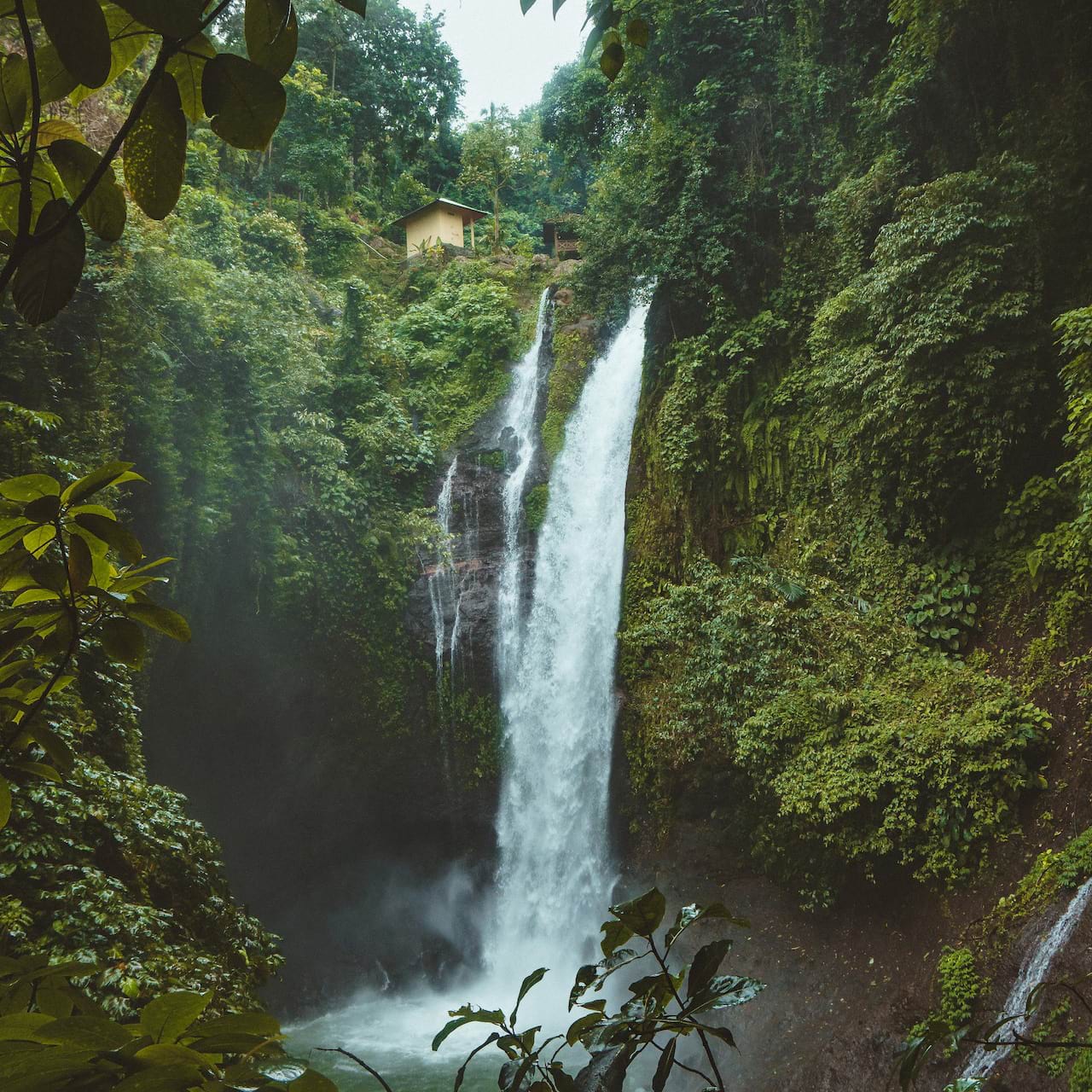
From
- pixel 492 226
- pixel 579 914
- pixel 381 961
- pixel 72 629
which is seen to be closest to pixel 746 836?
pixel 579 914

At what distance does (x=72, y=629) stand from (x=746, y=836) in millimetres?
7384

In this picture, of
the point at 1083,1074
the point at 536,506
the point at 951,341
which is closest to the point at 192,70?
the point at 1083,1074

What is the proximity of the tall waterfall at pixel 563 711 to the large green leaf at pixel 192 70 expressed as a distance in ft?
29.9

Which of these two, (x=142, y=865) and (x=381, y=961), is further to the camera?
(x=381, y=961)

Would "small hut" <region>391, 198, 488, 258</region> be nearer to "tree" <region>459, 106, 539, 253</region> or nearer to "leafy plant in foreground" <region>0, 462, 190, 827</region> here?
"tree" <region>459, 106, 539, 253</region>

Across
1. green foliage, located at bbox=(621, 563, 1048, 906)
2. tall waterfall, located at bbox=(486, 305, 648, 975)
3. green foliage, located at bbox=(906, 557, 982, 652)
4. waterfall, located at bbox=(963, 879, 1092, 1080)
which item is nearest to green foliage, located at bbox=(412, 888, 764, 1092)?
waterfall, located at bbox=(963, 879, 1092, 1080)

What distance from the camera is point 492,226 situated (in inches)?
707

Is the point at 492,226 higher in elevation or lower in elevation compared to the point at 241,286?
higher

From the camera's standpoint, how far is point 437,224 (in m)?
16.0

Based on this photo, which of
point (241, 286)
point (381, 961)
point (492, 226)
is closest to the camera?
point (241, 286)

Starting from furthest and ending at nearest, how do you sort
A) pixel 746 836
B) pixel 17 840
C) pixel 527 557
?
1. pixel 527 557
2. pixel 746 836
3. pixel 17 840

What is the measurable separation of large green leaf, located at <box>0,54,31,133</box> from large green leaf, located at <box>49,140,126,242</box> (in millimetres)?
35

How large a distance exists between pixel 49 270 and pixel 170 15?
0.58 feet

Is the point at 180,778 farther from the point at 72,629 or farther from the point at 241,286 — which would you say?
the point at 72,629
